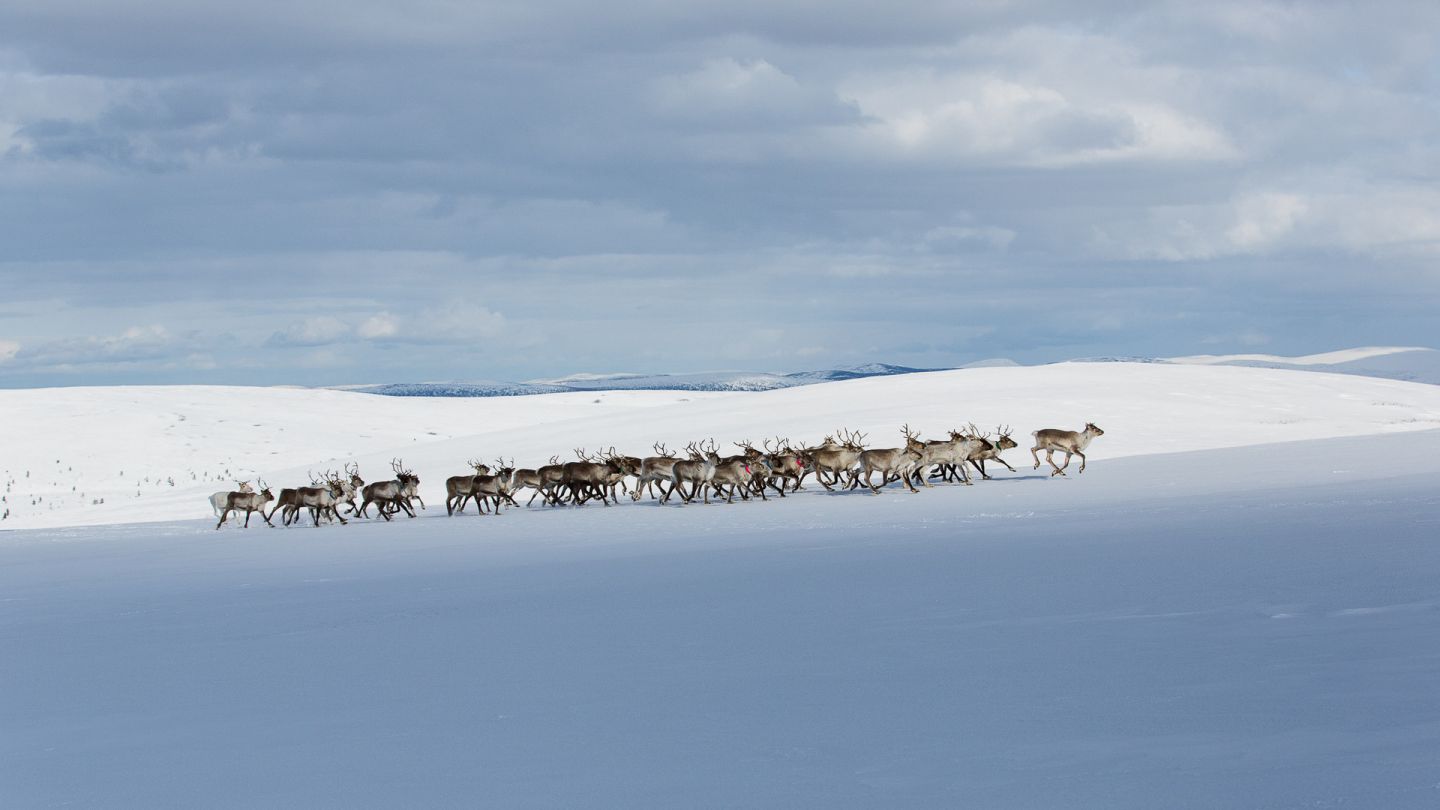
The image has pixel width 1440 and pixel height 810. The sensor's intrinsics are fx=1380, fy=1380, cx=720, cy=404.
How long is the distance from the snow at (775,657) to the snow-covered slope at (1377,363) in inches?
2440

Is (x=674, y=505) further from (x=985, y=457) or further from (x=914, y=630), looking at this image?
(x=914, y=630)

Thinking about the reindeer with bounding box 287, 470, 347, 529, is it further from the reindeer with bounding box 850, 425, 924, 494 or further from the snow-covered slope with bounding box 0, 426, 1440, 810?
the reindeer with bounding box 850, 425, 924, 494

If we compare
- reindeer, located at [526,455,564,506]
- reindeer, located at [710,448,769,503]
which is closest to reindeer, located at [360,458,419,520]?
reindeer, located at [526,455,564,506]

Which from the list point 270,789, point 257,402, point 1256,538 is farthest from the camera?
point 257,402

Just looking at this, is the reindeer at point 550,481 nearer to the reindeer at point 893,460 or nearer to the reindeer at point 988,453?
the reindeer at point 893,460

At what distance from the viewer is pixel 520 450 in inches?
1189

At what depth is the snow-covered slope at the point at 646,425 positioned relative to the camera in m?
26.8

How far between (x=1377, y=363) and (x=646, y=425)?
65702 millimetres

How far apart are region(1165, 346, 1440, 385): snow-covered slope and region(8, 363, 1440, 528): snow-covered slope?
39858 millimetres

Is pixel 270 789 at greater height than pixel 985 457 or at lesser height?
lesser

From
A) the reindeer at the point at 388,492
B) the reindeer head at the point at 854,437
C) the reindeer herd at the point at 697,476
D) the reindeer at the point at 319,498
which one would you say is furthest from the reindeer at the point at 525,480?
the reindeer head at the point at 854,437

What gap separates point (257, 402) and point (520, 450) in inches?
761

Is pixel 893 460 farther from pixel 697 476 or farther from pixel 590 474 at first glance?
pixel 590 474

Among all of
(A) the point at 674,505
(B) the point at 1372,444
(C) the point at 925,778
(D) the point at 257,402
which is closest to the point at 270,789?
(C) the point at 925,778
